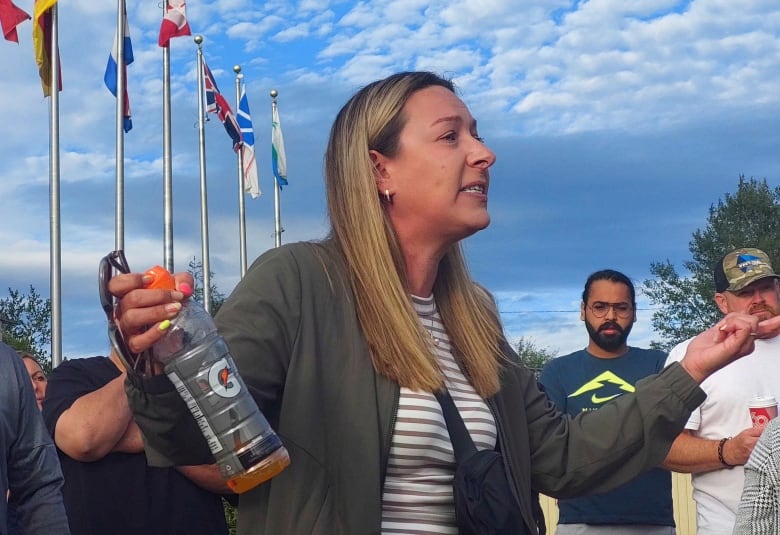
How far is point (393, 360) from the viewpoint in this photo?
2738 millimetres

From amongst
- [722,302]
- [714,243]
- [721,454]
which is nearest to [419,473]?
[721,454]

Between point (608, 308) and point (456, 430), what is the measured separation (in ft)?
15.1

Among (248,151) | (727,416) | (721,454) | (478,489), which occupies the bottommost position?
(721,454)

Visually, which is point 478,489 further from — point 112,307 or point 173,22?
point 173,22

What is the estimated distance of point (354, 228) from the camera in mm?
2975

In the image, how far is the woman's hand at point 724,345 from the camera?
3.08 m

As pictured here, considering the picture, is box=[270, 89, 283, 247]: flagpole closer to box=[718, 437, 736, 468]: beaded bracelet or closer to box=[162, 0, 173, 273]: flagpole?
box=[162, 0, 173, 273]: flagpole

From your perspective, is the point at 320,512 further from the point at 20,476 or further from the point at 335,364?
the point at 20,476

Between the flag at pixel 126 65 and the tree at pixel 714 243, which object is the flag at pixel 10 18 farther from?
the tree at pixel 714 243

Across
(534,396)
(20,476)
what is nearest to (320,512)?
(534,396)

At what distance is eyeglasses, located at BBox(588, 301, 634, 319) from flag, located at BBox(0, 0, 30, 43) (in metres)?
12.8

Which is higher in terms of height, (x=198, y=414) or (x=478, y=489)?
(x=198, y=414)

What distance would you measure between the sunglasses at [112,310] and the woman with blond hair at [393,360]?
0.03 metres

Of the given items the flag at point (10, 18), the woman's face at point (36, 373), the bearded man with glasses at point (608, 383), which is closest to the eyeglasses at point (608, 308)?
the bearded man with glasses at point (608, 383)
